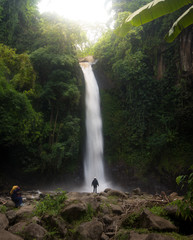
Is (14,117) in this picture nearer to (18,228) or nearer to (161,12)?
(18,228)

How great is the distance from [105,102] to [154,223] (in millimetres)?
14049

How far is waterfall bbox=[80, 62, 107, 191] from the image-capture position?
14.2 metres

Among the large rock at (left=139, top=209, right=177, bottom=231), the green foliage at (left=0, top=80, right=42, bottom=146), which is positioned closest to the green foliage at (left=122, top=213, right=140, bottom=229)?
the large rock at (left=139, top=209, right=177, bottom=231)

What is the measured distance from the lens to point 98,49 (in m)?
20.3

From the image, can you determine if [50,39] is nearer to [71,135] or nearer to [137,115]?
[71,135]

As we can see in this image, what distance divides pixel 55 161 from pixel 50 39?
921cm

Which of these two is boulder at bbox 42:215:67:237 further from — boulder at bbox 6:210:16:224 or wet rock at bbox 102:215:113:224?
wet rock at bbox 102:215:113:224

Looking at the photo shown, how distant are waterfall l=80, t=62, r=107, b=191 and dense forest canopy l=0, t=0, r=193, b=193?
1.85 feet

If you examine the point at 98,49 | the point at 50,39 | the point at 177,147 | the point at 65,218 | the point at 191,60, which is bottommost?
the point at 65,218

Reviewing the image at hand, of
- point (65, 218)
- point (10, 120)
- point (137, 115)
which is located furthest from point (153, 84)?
point (65, 218)

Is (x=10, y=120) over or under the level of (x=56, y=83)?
under

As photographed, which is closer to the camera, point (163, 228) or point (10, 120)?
point (163, 228)

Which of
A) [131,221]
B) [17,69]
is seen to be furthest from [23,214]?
[17,69]

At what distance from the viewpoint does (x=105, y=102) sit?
17.5 m
